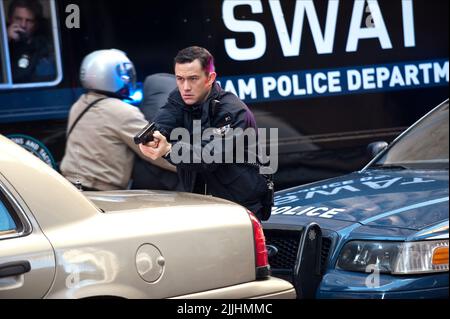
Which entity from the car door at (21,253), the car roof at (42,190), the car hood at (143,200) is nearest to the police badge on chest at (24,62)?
the car hood at (143,200)

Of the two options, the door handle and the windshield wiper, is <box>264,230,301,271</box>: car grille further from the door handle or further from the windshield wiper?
the door handle

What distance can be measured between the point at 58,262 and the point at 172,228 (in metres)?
0.56

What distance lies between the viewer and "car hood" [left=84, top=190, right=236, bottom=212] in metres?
4.48

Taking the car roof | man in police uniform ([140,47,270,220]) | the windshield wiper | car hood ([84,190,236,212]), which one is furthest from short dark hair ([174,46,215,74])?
the car roof

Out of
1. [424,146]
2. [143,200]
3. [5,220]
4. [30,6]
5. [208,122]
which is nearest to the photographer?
[5,220]

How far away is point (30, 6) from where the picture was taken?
7.57m

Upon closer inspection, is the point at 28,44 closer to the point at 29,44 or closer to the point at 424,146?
the point at 29,44

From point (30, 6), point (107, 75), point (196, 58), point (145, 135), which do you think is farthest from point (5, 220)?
point (30, 6)

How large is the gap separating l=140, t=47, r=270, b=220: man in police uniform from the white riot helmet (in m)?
1.05

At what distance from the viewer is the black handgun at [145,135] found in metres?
5.20

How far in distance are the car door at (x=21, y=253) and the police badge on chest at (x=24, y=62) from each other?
363 centimetres

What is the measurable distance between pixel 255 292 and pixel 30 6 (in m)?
3.92

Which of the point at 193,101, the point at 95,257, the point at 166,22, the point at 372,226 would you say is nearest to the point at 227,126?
the point at 193,101

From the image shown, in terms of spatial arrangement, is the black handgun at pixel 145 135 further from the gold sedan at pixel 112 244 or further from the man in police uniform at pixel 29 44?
the man in police uniform at pixel 29 44
